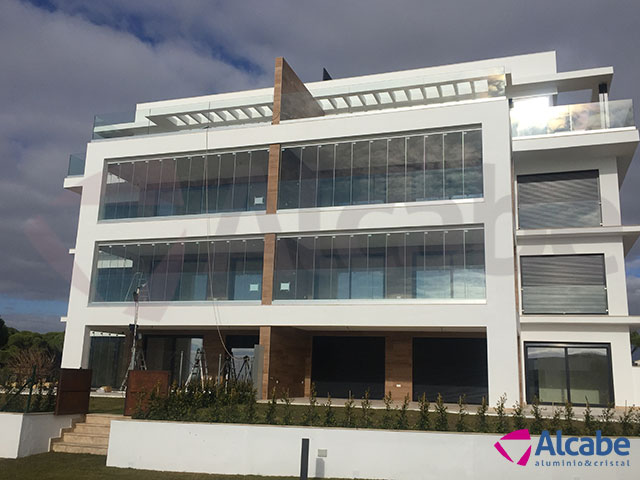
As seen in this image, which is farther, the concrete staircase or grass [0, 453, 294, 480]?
the concrete staircase

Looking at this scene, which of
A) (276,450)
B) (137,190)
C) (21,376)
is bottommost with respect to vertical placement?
(276,450)

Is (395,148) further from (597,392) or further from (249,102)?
(597,392)

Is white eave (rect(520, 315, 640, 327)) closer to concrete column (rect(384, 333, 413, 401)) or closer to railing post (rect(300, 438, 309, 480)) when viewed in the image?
concrete column (rect(384, 333, 413, 401))

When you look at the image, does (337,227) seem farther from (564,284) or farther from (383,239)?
(564,284)

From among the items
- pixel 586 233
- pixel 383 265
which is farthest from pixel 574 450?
pixel 586 233

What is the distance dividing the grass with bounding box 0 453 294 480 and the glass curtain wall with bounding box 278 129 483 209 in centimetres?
1096

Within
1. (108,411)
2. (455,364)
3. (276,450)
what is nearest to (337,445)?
(276,450)

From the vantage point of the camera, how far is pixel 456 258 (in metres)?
19.3

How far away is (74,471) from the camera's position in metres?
12.4

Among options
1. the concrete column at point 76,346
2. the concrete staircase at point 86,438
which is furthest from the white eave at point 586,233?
the concrete column at point 76,346

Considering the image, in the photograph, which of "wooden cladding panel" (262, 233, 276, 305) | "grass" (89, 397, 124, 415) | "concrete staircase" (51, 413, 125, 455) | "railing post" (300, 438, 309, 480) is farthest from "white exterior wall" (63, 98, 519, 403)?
"railing post" (300, 438, 309, 480)

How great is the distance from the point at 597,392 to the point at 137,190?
18.2 metres

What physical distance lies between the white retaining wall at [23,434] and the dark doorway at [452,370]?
12441 mm

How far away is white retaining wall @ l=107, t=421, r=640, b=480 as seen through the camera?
1120 centimetres
